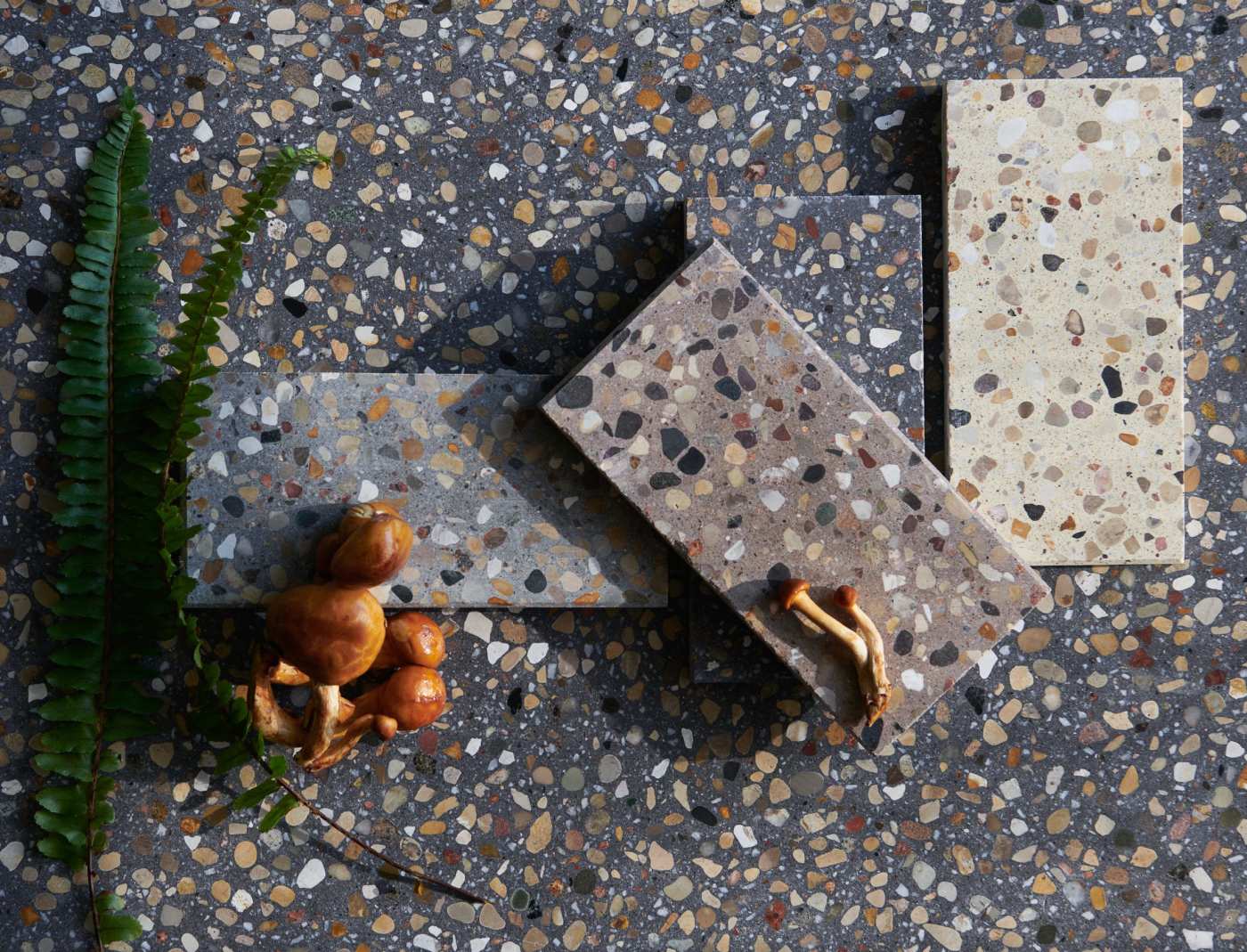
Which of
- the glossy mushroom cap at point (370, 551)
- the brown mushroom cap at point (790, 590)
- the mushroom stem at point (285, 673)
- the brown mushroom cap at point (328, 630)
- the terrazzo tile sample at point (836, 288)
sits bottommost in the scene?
the mushroom stem at point (285, 673)

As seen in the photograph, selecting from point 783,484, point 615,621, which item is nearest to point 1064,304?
point 783,484

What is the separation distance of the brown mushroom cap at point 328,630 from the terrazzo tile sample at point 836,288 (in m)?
0.31

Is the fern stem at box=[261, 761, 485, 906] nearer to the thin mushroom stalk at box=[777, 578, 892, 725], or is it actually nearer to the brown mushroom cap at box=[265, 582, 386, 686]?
the brown mushroom cap at box=[265, 582, 386, 686]

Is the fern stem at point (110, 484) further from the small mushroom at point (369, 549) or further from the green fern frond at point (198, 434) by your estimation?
the small mushroom at point (369, 549)

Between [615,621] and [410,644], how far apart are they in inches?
8.2

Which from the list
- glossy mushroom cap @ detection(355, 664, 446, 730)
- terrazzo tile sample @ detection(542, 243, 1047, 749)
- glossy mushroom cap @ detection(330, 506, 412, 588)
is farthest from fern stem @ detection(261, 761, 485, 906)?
terrazzo tile sample @ detection(542, 243, 1047, 749)

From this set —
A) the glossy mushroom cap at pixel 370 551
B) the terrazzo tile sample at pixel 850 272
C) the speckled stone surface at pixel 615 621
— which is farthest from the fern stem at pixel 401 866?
the terrazzo tile sample at pixel 850 272

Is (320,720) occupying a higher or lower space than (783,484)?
lower

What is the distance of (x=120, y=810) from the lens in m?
1.09

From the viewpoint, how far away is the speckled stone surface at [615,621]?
108cm

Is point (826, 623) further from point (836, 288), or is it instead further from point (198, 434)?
point (198, 434)

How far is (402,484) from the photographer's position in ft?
3.49

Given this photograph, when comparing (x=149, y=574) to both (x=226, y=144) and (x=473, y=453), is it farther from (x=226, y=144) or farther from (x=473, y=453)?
(x=226, y=144)

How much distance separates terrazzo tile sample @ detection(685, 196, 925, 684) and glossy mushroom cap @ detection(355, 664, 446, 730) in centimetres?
25
